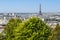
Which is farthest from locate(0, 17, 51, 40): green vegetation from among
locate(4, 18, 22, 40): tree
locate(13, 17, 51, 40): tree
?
locate(4, 18, 22, 40): tree

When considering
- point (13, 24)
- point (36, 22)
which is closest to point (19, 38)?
point (36, 22)

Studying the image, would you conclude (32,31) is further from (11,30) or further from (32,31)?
(11,30)

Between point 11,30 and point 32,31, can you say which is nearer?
point 32,31

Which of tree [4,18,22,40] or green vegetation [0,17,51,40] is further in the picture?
tree [4,18,22,40]

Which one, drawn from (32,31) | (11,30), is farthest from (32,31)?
(11,30)

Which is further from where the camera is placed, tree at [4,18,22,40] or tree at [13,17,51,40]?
tree at [4,18,22,40]

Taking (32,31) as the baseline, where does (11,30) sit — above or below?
below

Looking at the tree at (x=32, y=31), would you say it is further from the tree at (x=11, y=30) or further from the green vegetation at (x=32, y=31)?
the tree at (x=11, y=30)

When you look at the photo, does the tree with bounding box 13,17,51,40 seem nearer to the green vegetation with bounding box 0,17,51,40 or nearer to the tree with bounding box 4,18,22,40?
the green vegetation with bounding box 0,17,51,40

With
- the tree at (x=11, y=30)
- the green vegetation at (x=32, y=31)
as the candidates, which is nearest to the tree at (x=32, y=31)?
the green vegetation at (x=32, y=31)
